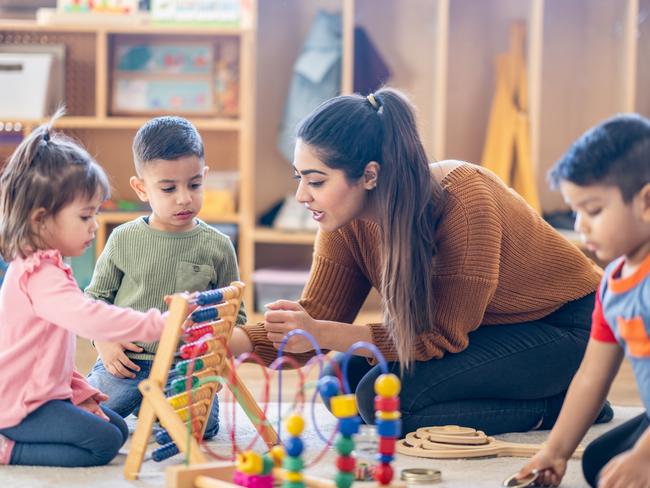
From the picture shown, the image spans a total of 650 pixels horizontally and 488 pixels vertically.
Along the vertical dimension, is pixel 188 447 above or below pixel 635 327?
below

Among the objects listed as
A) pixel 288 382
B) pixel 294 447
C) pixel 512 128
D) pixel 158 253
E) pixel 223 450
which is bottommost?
pixel 288 382

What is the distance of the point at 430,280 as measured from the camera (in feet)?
6.51

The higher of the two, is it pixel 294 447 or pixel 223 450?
pixel 294 447

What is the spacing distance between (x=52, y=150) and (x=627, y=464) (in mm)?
1065

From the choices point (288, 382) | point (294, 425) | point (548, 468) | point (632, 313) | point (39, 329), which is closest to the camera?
point (294, 425)

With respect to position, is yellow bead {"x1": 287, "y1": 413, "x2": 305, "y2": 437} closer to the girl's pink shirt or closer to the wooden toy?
the girl's pink shirt

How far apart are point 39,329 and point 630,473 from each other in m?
0.97

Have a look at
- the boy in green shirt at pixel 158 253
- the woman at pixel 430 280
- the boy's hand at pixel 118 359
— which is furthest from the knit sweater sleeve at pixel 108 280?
the woman at pixel 430 280

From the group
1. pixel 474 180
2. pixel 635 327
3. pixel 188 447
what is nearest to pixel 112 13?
pixel 474 180

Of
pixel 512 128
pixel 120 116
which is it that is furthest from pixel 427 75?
pixel 120 116

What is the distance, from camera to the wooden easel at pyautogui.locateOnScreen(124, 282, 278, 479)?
64.5 inches

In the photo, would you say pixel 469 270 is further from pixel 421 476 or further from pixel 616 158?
pixel 616 158

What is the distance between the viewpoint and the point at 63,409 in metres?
1.78

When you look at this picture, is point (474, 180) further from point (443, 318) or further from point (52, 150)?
point (52, 150)
